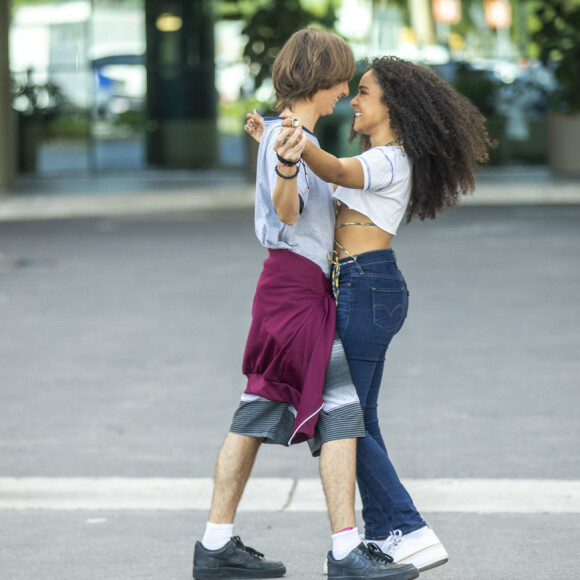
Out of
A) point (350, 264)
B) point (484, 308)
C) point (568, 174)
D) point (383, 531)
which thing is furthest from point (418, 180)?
point (568, 174)

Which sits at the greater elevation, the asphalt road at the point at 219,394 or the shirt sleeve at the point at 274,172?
the shirt sleeve at the point at 274,172

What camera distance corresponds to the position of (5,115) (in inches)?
930

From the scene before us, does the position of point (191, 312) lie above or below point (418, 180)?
below

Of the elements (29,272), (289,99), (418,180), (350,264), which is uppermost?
(289,99)

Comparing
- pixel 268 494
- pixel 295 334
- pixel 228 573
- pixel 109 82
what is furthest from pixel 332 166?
pixel 109 82

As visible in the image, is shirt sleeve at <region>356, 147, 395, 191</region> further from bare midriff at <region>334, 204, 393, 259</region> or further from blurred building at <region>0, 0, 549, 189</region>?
blurred building at <region>0, 0, 549, 189</region>

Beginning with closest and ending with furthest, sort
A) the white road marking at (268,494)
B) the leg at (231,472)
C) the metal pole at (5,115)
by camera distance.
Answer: the leg at (231,472)
the white road marking at (268,494)
the metal pole at (5,115)

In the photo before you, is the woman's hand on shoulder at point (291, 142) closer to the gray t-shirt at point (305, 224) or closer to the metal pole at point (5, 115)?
the gray t-shirt at point (305, 224)

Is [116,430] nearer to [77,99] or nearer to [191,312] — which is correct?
[191,312]

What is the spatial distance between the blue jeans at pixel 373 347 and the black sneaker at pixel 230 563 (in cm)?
38

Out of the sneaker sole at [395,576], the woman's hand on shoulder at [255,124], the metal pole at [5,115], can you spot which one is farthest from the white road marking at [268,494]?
the metal pole at [5,115]

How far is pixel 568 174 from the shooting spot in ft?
83.4

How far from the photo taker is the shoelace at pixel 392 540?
409 centimetres

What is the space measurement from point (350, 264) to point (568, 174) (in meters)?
22.2
